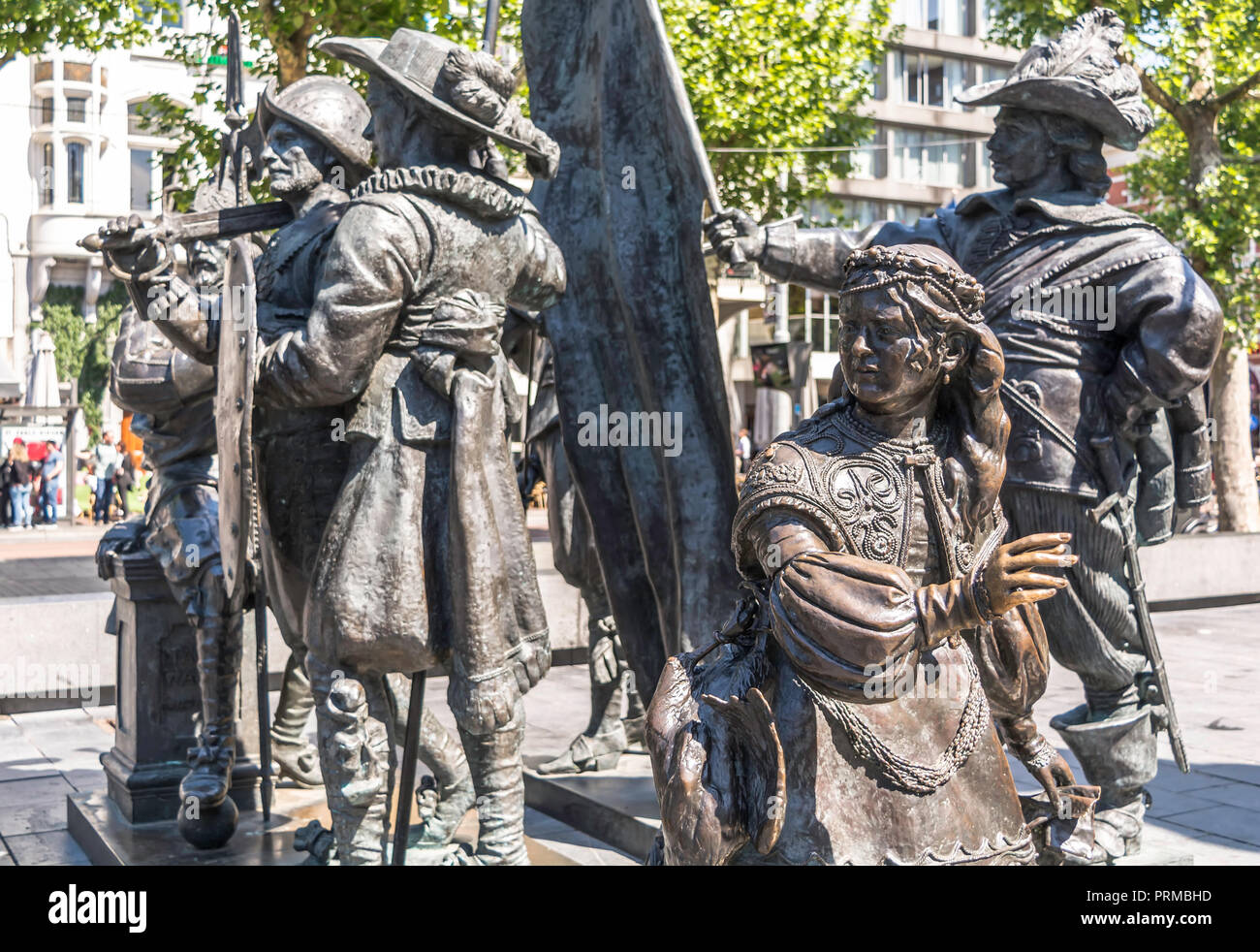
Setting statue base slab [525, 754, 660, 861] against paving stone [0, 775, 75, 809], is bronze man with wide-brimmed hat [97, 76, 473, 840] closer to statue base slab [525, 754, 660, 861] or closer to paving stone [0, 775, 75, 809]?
statue base slab [525, 754, 660, 861]

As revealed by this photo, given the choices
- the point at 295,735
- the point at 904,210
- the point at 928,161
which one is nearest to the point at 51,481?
the point at 295,735

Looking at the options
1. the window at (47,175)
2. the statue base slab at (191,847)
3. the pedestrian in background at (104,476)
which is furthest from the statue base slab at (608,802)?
the window at (47,175)

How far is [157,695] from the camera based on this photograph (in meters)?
5.36

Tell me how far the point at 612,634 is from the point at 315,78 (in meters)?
2.71

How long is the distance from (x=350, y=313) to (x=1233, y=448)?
13.2 m

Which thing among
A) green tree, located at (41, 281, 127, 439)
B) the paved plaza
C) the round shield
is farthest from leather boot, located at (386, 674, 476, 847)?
green tree, located at (41, 281, 127, 439)

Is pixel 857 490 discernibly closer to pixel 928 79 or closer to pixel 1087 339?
pixel 1087 339

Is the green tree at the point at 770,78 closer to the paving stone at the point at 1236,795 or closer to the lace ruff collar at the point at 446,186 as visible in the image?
the paving stone at the point at 1236,795

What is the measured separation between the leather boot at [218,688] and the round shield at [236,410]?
1.04 metres

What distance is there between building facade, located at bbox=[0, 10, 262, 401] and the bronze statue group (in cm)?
3333

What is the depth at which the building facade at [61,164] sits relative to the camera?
35281mm

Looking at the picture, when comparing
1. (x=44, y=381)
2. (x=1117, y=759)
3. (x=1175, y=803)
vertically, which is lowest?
(x=1175, y=803)

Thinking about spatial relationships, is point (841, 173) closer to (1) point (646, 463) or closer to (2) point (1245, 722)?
(2) point (1245, 722)
